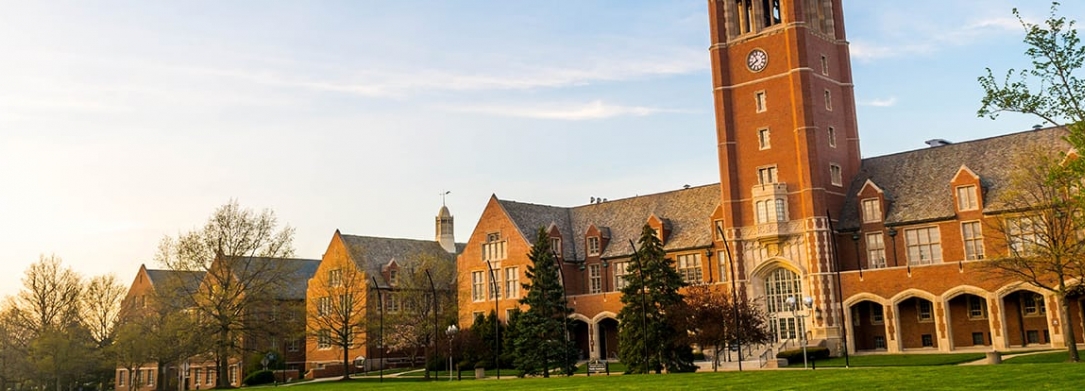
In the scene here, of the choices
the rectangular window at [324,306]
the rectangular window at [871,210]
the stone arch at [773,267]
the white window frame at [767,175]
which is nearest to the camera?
the rectangular window at [871,210]

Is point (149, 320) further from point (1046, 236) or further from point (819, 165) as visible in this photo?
point (1046, 236)

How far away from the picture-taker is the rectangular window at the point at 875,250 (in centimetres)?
5225

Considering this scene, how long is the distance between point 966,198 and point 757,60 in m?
14.9

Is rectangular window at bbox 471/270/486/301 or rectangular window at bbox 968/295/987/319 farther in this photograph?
rectangular window at bbox 471/270/486/301

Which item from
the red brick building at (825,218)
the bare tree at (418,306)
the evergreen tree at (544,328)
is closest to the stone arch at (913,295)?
the red brick building at (825,218)

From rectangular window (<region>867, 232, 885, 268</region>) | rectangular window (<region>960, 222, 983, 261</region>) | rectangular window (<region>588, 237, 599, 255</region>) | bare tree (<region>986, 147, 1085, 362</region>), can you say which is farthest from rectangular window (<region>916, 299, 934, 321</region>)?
rectangular window (<region>588, 237, 599, 255</region>)

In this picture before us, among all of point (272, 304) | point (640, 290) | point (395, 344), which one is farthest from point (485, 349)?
point (640, 290)

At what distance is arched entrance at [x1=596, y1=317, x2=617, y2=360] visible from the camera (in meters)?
63.4

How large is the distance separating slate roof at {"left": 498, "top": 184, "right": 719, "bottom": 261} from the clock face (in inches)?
359

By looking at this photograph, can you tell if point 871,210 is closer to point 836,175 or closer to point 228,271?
point 836,175

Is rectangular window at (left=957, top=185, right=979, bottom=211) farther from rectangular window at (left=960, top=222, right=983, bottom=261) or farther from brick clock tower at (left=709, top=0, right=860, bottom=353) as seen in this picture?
brick clock tower at (left=709, top=0, right=860, bottom=353)

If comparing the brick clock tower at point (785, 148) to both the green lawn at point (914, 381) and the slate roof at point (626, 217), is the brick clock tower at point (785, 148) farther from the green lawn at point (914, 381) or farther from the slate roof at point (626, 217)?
the green lawn at point (914, 381)

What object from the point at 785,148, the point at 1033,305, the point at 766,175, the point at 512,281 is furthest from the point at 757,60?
the point at 512,281

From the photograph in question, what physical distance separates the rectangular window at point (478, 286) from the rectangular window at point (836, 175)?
26.9 metres
